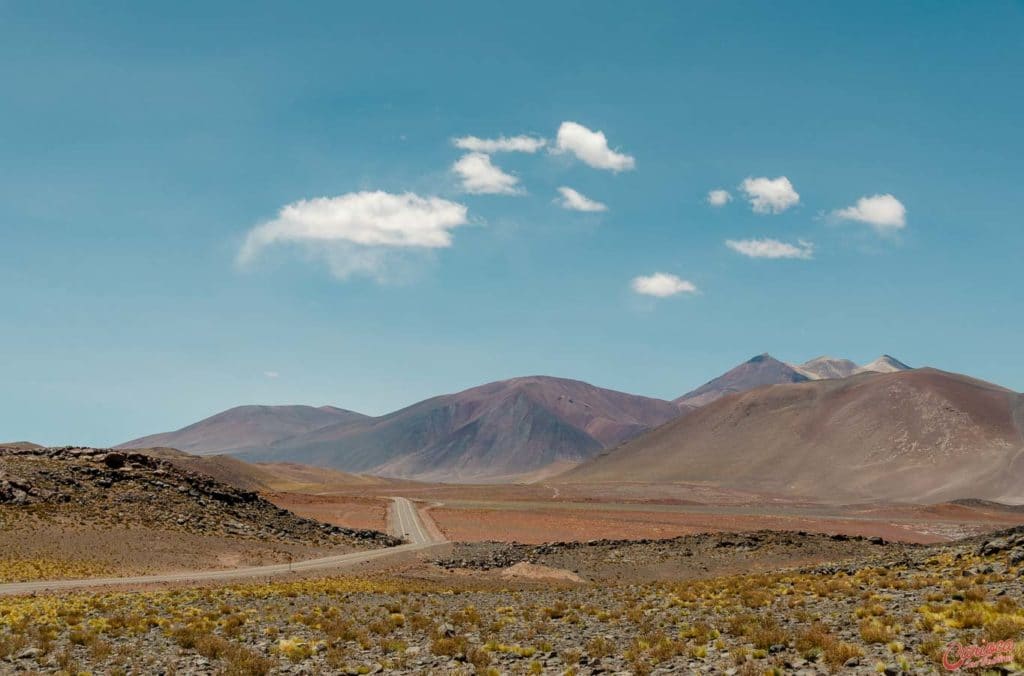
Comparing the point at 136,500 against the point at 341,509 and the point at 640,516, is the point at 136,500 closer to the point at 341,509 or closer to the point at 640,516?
the point at 341,509

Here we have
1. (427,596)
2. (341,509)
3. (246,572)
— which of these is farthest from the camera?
(341,509)

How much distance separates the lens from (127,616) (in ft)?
81.3

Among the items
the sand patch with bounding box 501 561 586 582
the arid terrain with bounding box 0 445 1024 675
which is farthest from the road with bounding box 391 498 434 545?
the sand patch with bounding box 501 561 586 582

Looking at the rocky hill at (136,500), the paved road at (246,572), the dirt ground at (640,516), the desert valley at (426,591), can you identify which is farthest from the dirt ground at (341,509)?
the rocky hill at (136,500)

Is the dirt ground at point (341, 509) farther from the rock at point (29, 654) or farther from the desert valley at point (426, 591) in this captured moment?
the rock at point (29, 654)

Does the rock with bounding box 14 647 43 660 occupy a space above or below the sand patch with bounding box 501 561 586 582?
above

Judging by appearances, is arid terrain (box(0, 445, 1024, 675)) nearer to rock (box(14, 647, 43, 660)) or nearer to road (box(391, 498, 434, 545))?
rock (box(14, 647, 43, 660))

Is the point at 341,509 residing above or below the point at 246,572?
below

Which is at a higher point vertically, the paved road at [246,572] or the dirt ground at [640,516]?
the paved road at [246,572]

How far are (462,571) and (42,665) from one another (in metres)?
33.1

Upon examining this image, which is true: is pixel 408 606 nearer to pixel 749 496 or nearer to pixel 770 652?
pixel 770 652

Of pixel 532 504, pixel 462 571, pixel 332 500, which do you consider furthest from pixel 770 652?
pixel 532 504

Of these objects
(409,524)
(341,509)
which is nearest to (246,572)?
(409,524)

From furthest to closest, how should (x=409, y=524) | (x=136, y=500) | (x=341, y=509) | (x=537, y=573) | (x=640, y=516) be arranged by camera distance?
(x=640, y=516) → (x=341, y=509) → (x=409, y=524) → (x=136, y=500) → (x=537, y=573)
